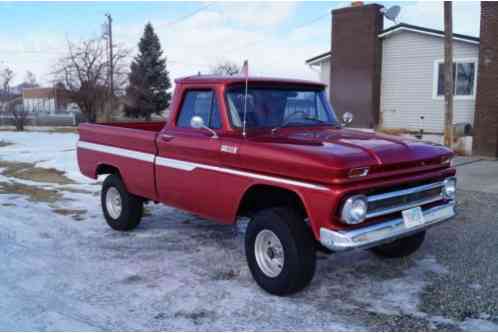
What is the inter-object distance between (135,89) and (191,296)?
123 feet

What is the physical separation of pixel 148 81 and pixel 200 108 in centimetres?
3693

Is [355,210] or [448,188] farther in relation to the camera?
[448,188]

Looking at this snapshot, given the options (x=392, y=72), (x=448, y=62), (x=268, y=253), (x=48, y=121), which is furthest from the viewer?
(x=48, y=121)

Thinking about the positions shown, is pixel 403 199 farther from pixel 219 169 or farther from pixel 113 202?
pixel 113 202

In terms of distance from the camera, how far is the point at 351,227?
149 inches

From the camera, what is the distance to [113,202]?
6477 millimetres

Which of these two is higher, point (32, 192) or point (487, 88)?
point (487, 88)

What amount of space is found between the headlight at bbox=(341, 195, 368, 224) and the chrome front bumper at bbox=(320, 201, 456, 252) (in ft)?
0.30

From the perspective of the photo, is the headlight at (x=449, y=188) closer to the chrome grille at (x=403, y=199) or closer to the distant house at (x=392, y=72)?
the chrome grille at (x=403, y=199)

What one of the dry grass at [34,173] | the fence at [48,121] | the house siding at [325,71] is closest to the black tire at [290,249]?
the dry grass at [34,173]

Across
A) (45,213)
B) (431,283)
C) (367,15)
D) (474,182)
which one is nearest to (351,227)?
(431,283)

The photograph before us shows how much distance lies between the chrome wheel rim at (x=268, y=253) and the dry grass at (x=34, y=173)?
6518mm

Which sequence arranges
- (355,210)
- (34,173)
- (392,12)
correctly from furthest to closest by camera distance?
(392,12), (34,173), (355,210)

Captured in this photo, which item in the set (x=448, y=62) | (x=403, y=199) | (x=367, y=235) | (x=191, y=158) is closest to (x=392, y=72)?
(x=448, y=62)
